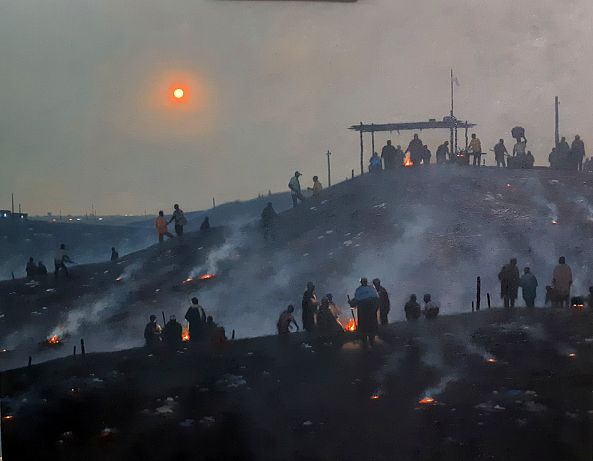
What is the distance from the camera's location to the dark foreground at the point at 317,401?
5.70 m

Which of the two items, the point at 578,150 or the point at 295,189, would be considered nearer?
the point at 295,189

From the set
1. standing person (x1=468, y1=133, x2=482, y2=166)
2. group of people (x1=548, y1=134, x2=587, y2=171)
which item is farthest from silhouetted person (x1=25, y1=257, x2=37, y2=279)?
group of people (x1=548, y1=134, x2=587, y2=171)

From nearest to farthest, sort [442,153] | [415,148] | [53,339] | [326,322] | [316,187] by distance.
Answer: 1. [53,339]
2. [326,322]
3. [316,187]
4. [415,148]
5. [442,153]

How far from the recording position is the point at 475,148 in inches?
268

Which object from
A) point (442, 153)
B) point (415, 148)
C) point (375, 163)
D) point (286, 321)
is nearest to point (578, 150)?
point (442, 153)

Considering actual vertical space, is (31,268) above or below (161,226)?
below

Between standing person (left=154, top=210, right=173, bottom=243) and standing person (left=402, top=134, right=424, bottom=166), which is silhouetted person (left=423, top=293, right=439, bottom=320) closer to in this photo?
standing person (left=402, top=134, right=424, bottom=166)

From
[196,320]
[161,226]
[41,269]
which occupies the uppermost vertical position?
[161,226]

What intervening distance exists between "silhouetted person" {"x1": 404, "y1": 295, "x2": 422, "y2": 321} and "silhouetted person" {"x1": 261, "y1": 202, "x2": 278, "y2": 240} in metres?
1.19

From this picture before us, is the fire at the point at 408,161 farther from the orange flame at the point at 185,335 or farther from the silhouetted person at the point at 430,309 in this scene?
the orange flame at the point at 185,335

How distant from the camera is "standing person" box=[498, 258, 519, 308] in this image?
6453 mm

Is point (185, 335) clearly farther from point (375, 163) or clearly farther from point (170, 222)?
point (375, 163)

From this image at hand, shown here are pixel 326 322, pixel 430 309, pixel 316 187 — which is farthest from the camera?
pixel 316 187

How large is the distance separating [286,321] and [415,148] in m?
1.79
